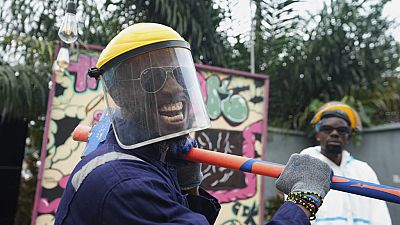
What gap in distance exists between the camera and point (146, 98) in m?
1.27

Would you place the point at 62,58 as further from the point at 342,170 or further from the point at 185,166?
the point at 342,170

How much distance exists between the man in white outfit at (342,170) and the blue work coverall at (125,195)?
1.44 m

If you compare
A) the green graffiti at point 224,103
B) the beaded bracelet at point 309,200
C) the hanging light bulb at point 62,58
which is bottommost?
the beaded bracelet at point 309,200

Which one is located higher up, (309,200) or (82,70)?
(82,70)

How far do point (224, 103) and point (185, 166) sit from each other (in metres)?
2.78

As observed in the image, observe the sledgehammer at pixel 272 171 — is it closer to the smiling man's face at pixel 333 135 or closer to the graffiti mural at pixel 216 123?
the smiling man's face at pixel 333 135

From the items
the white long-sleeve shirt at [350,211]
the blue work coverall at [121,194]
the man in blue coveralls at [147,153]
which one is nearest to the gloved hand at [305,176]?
the man in blue coveralls at [147,153]

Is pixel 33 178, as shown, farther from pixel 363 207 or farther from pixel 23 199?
pixel 363 207

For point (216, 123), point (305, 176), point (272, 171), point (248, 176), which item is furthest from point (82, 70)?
point (305, 176)

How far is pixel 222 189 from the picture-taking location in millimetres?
4281

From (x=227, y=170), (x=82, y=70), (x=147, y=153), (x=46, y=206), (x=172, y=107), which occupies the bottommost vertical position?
(x=46, y=206)

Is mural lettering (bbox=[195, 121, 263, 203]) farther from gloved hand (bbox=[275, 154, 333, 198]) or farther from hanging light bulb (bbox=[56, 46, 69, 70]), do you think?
gloved hand (bbox=[275, 154, 333, 198])

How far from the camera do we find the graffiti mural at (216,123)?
3508 mm

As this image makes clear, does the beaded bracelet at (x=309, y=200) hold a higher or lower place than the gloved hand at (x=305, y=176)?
lower
